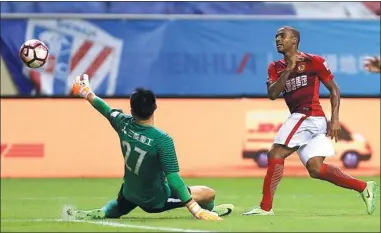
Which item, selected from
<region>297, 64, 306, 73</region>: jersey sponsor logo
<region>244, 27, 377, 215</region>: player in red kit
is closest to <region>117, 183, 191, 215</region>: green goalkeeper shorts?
<region>244, 27, 377, 215</region>: player in red kit

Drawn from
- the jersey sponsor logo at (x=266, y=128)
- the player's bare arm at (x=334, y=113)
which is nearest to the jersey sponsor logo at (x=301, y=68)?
the player's bare arm at (x=334, y=113)

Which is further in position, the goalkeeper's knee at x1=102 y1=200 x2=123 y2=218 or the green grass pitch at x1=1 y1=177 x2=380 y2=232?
the goalkeeper's knee at x1=102 y1=200 x2=123 y2=218

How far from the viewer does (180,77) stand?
2389 centimetres

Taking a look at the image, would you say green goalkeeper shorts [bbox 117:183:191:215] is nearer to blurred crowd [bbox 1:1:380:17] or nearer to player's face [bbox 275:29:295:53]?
player's face [bbox 275:29:295:53]

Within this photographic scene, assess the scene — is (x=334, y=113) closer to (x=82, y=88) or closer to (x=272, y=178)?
(x=272, y=178)

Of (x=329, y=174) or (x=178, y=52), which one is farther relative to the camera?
(x=178, y=52)

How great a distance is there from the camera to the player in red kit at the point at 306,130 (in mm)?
12312

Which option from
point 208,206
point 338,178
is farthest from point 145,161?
point 338,178

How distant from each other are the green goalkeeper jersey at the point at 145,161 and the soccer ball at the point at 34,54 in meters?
2.09

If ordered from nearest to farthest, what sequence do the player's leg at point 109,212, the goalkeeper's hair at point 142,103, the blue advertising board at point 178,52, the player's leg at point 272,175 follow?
1. the goalkeeper's hair at point 142,103
2. the player's leg at point 109,212
3. the player's leg at point 272,175
4. the blue advertising board at point 178,52

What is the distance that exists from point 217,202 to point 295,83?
12.6 ft

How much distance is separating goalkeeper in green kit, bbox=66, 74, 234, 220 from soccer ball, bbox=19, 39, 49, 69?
1770 millimetres

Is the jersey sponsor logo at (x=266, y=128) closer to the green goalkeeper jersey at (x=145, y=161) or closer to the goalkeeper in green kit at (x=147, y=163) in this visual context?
the goalkeeper in green kit at (x=147, y=163)

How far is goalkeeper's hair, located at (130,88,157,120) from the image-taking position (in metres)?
10.6
